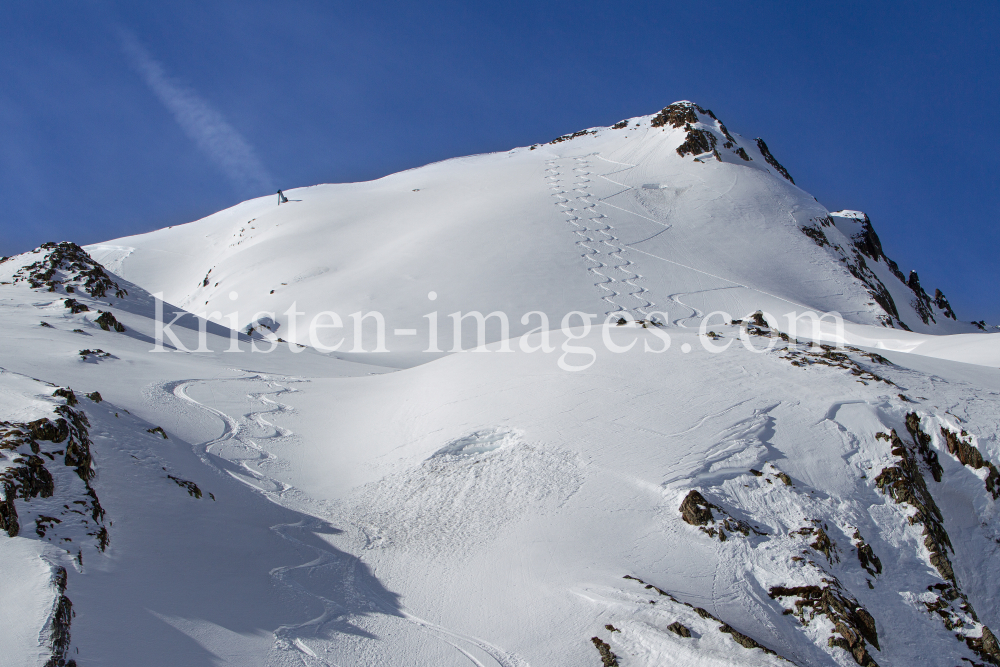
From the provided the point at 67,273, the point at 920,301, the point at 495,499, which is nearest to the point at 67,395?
the point at 495,499

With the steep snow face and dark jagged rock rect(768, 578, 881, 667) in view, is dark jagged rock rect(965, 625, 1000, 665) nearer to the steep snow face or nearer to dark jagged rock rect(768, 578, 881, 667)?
dark jagged rock rect(768, 578, 881, 667)

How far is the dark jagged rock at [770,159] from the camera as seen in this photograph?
44.9 metres

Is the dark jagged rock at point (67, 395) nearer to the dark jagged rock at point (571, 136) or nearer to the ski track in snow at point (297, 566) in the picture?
the ski track in snow at point (297, 566)

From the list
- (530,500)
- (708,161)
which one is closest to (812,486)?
(530,500)

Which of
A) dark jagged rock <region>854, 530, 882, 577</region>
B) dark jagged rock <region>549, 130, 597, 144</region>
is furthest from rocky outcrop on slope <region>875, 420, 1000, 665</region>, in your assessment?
dark jagged rock <region>549, 130, 597, 144</region>

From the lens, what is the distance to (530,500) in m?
7.78

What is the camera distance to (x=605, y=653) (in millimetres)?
5355

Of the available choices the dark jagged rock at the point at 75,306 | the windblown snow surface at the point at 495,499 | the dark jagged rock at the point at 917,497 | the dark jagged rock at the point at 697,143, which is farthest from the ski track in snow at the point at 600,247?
the dark jagged rock at the point at 75,306

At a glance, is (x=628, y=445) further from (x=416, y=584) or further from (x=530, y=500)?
(x=416, y=584)

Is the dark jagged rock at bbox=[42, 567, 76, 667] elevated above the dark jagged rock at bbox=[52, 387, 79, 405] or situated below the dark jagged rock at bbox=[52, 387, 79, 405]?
below

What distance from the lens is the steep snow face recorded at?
1035 inches

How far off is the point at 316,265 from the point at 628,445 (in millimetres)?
26475

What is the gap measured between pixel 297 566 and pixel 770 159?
4717cm

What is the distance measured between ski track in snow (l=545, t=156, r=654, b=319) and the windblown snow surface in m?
11.3
